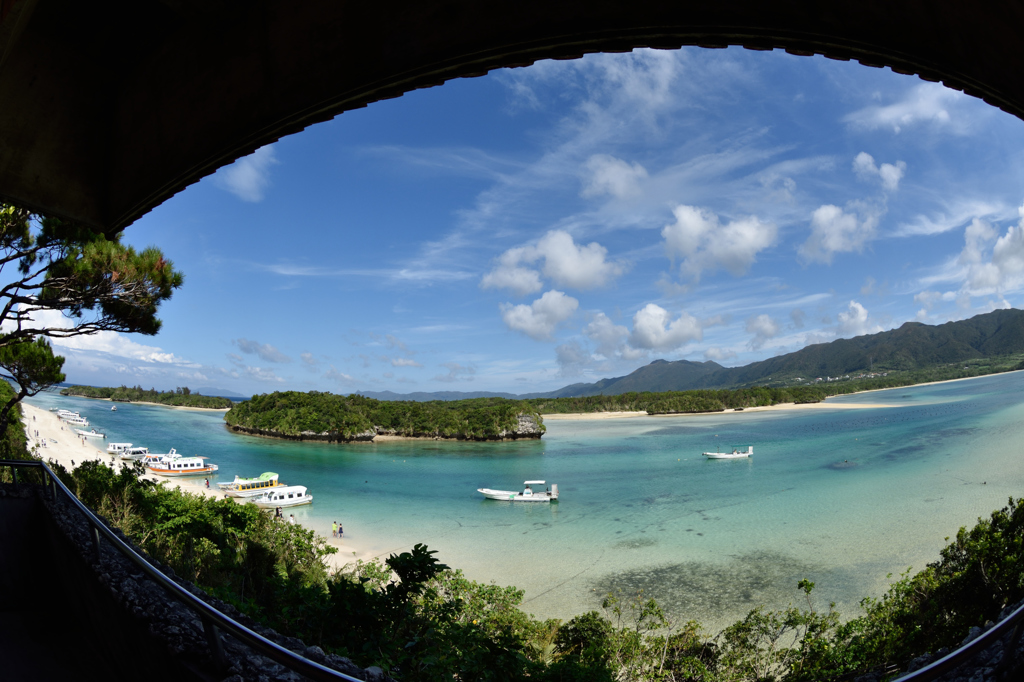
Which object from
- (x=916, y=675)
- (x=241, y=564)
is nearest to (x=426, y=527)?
(x=241, y=564)

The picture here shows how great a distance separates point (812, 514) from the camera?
2064cm

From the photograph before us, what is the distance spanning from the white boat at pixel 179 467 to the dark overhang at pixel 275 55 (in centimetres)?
3160

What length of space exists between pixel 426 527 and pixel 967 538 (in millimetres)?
17748

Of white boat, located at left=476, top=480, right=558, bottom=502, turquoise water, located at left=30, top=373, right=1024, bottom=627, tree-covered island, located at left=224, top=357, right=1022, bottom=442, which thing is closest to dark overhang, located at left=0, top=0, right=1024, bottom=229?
turquoise water, located at left=30, top=373, right=1024, bottom=627

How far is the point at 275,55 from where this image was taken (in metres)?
2.71

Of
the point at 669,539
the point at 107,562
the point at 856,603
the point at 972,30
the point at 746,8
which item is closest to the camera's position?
the point at 972,30

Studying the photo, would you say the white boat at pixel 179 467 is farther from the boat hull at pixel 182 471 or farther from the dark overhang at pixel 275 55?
the dark overhang at pixel 275 55

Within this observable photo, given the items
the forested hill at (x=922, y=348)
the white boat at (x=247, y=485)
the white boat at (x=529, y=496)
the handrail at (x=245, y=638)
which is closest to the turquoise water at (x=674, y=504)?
the white boat at (x=529, y=496)

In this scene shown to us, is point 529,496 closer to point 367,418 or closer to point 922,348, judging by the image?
point 367,418

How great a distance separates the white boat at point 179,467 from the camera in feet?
94.1

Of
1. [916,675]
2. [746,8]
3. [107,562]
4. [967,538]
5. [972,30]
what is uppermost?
[746,8]

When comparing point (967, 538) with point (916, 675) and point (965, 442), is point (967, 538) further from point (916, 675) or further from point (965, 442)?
point (965, 442)

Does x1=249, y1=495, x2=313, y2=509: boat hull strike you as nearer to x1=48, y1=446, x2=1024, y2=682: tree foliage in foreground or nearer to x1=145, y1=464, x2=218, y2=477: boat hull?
x1=145, y1=464, x2=218, y2=477: boat hull

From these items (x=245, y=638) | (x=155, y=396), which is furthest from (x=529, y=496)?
(x=155, y=396)
